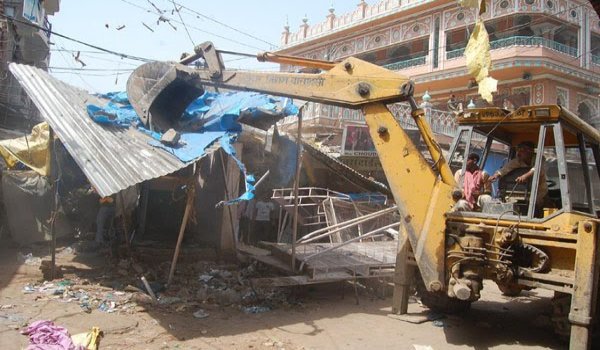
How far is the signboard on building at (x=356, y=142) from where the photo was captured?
46.4 feet

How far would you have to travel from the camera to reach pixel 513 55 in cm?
1875

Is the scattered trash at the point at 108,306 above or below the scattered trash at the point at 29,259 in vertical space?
below

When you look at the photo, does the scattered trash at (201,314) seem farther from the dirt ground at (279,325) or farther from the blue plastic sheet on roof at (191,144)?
the blue plastic sheet on roof at (191,144)

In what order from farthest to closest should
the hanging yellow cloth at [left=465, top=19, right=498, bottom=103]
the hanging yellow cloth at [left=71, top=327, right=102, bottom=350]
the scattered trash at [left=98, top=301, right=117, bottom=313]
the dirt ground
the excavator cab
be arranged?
the scattered trash at [left=98, top=301, right=117, bottom=313], the dirt ground, the excavator cab, the hanging yellow cloth at [left=465, top=19, right=498, bottom=103], the hanging yellow cloth at [left=71, top=327, right=102, bottom=350]

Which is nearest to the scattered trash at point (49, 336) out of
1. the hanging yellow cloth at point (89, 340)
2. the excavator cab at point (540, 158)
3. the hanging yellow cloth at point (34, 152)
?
the hanging yellow cloth at point (89, 340)

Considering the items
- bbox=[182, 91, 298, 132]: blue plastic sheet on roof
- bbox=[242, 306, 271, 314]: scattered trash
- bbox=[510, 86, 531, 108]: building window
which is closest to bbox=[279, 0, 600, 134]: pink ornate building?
bbox=[510, 86, 531, 108]: building window

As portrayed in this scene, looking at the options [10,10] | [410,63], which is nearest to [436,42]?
[410,63]

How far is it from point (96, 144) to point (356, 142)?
9.08 meters

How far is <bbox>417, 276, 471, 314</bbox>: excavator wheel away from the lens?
6.43 m

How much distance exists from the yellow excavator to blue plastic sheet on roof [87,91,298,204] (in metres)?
0.87

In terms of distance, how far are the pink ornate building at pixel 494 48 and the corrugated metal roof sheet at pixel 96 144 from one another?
973 centimetres

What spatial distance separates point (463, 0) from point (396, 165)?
84.1 inches

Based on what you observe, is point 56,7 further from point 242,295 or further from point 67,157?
point 242,295

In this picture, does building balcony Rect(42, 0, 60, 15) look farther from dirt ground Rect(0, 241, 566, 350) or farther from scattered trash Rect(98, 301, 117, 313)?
scattered trash Rect(98, 301, 117, 313)
